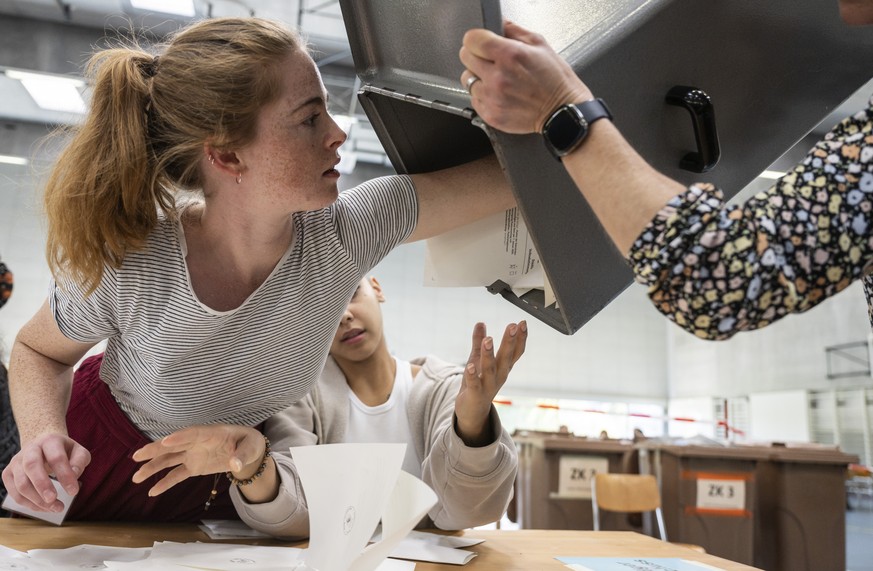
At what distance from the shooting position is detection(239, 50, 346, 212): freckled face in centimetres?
94

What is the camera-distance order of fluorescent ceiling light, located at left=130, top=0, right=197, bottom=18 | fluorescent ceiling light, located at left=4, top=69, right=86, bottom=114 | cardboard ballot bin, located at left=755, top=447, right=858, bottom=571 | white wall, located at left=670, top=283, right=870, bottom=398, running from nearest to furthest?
cardboard ballot bin, located at left=755, top=447, right=858, bottom=571
fluorescent ceiling light, located at left=130, top=0, right=197, bottom=18
fluorescent ceiling light, located at left=4, top=69, right=86, bottom=114
white wall, located at left=670, top=283, right=870, bottom=398

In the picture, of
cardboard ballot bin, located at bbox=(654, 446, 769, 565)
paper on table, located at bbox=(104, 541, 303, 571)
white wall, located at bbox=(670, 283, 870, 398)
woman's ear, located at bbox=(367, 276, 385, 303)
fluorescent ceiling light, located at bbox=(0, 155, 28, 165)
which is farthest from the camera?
white wall, located at bbox=(670, 283, 870, 398)

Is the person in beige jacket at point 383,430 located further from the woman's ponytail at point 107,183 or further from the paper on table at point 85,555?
the woman's ponytail at point 107,183

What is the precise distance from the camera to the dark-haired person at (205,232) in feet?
3.10

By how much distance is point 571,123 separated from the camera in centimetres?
66

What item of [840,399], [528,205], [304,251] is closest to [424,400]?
[304,251]

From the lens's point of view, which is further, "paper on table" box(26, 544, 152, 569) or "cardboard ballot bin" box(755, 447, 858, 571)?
"cardboard ballot bin" box(755, 447, 858, 571)

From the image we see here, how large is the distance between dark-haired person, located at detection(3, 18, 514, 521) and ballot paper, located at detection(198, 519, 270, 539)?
5.6 inches

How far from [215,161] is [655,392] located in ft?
33.3

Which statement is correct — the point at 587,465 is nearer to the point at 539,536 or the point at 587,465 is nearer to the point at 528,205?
the point at 539,536

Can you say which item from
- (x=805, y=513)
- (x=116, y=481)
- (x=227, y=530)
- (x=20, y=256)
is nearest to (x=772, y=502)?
(x=805, y=513)

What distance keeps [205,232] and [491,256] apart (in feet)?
1.39

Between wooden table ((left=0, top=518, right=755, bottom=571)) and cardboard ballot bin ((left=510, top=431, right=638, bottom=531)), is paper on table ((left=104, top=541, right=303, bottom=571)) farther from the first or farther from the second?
cardboard ballot bin ((left=510, top=431, right=638, bottom=531))

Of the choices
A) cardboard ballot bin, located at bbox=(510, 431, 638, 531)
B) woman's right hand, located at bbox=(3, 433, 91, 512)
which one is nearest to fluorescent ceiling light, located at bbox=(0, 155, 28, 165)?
cardboard ballot bin, located at bbox=(510, 431, 638, 531)
